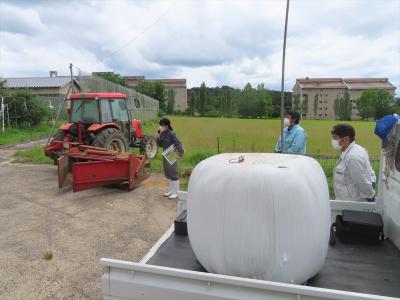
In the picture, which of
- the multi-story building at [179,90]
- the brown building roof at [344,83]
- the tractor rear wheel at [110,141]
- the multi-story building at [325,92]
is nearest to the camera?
the tractor rear wheel at [110,141]

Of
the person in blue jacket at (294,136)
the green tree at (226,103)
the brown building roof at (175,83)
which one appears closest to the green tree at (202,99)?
the green tree at (226,103)

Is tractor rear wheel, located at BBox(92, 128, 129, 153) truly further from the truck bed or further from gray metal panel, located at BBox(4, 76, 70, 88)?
gray metal panel, located at BBox(4, 76, 70, 88)

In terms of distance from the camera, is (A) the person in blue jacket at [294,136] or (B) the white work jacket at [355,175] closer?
(B) the white work jacket at [355,175]

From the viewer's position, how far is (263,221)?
1.98 metres

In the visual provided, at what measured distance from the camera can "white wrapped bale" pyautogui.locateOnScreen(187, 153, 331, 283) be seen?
198 cm

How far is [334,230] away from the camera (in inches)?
113

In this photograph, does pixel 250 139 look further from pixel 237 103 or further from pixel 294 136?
pixel 237 103

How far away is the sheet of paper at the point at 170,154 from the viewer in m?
6.67

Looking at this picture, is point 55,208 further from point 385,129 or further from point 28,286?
point 385,129

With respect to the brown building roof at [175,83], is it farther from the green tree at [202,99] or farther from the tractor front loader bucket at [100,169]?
the tractor front loader bucket at [100,169]

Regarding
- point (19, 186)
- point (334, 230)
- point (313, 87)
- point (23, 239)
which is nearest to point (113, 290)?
point (334, 230)

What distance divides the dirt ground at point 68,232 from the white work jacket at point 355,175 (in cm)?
246

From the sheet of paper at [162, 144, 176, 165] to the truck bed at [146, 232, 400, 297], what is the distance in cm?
378

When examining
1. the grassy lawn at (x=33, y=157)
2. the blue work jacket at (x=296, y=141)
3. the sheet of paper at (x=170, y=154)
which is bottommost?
the grassy lawn at (x=33, y=157)
